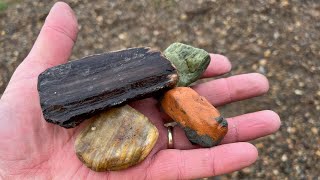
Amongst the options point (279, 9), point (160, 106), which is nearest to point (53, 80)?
point (160, 106)

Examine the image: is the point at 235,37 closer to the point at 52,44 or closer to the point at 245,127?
the point at 245,127

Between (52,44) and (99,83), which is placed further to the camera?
(52,44)

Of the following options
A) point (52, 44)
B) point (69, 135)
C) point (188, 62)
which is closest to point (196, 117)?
point (188, 62)

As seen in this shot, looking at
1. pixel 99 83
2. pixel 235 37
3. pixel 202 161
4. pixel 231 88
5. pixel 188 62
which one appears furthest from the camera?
pixel 235 37

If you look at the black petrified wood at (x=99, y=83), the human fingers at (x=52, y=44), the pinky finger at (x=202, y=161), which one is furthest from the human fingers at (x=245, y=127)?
the human fingers at (x=52, y=44)

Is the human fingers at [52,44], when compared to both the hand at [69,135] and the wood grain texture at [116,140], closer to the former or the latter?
the hand at [69,135]

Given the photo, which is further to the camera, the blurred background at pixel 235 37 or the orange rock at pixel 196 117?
the blurred background at pixel 235 37

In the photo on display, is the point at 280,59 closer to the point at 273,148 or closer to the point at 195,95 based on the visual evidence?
the point at 273,148
